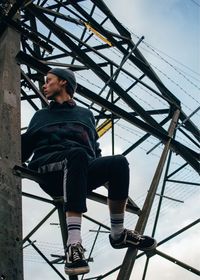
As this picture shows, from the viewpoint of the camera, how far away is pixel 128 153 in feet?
19.7

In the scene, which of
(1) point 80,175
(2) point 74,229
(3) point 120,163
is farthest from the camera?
(3) point 120,163

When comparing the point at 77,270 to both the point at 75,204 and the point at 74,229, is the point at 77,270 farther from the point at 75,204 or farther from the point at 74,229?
the point at 75,204

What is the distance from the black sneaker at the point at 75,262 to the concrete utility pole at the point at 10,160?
27cm

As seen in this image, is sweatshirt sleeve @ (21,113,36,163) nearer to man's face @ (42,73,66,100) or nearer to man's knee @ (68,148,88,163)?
man's face @ (42,73,66,100)

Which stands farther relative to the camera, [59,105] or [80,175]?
[59,105]

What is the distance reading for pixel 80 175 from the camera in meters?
2.84

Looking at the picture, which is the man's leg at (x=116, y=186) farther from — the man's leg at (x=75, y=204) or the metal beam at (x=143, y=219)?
the man's leg at (x=75, y=204)

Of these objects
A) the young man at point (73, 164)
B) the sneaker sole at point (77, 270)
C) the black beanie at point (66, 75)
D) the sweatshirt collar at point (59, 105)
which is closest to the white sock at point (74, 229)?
the young man at point (73, 164)

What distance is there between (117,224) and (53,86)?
3.73ft

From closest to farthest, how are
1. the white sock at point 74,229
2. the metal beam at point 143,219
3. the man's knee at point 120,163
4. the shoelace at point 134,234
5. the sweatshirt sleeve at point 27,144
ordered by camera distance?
the white sock at point 74,229, the man's knee at point 120,163, the metal beam at point 143,219, the shoelace at point 134,234, the sweatshirt sleeve at point 27,144

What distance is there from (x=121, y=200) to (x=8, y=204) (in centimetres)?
77

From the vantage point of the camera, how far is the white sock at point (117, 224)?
320 centimetres

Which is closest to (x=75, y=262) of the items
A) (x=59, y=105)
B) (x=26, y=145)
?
(x=26, y=145)

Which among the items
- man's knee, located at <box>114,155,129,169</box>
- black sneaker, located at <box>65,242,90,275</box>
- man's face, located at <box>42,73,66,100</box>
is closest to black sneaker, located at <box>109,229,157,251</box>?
man's knee, located at <box>114,155,129,169</box>
